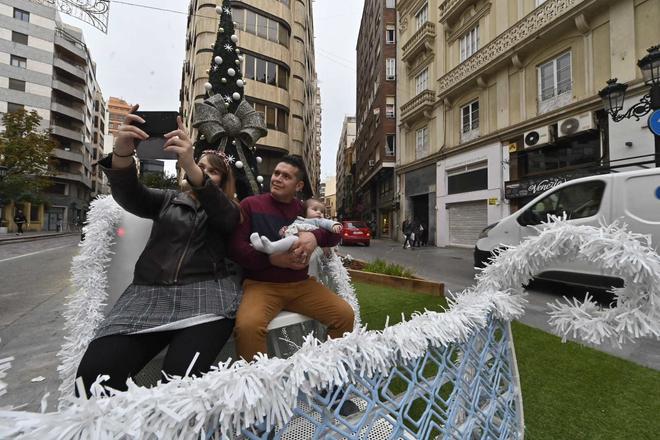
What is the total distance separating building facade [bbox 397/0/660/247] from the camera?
8969mm

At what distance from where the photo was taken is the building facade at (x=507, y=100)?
8969 mm

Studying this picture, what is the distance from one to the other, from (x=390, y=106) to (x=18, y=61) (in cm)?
3584

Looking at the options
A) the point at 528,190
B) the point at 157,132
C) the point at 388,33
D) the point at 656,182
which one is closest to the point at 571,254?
the point at 157,132

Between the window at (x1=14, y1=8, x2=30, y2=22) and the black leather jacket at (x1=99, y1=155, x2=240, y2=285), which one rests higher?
the window at (x1=14, y1=8, x2=30, y2=22)

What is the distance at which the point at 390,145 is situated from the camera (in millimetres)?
22625

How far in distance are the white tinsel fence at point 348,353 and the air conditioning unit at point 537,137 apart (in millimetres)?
12283

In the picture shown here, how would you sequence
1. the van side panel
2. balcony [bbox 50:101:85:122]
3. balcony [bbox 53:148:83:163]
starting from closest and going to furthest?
the van side panel < balcony [bbox 50:101:85:122] < balcony [bbox 53:148:83:163]

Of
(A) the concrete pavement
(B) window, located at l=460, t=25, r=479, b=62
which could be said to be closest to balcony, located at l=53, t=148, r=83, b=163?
(B) window, located at l=460, t=25, r=479, b=62

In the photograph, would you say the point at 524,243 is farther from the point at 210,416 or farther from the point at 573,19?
the point at 573,19

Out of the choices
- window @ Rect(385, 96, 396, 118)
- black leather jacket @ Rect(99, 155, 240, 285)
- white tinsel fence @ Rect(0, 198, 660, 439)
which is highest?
window @ Rect(385, 96, 396, 118)

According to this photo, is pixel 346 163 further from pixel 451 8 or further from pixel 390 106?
pixel 451 8

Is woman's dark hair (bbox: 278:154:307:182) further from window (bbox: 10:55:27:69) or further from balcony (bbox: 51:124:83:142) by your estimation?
window (bbox: 10:55:27:69)

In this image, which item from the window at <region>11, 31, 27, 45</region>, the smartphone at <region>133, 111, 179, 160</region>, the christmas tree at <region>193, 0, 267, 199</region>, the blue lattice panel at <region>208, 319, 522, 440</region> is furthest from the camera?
the window at <region>11, 31, 27, 45</region>

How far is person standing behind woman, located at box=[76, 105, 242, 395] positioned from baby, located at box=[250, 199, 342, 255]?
0.72ft
